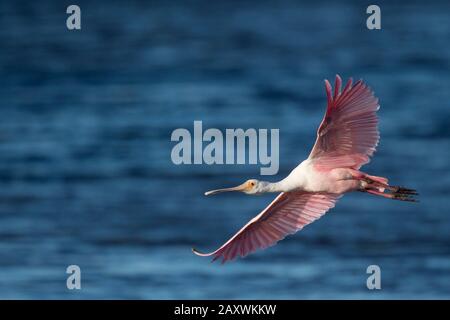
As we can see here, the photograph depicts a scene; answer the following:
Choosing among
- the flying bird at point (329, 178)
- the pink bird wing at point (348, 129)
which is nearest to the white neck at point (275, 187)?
the flying bird at point (329, 178)

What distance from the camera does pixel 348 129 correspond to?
29.0 ft

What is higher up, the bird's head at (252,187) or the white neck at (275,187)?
the bird's head at (252,187)

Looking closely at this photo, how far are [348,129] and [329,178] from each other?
0.41 meters

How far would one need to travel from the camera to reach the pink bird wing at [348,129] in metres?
8.67

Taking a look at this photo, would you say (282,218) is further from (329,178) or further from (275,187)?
(329,178)

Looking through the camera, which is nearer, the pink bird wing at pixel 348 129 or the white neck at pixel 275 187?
the pink bird wing at pixel 348 129

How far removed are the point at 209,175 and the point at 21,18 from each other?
760 centimetres

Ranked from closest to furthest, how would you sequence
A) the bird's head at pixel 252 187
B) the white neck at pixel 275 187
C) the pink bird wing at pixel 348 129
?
the pink bird wing at pixel 348 129 → the white neck at pixel 275 187 → the bird's head at pixel 252 187

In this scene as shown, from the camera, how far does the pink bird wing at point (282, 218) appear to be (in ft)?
31.4

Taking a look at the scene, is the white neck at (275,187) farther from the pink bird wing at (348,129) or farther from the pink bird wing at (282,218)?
the pink bird wing at (348,129)

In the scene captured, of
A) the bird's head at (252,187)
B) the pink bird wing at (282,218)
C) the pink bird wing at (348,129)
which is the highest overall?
the pink bird wing at (348,129)

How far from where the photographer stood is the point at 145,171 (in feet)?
47.5

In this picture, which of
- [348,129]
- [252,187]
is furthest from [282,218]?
[348,129]

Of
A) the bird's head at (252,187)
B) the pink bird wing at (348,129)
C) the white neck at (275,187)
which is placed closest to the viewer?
the pink bird wing at (348,129)
